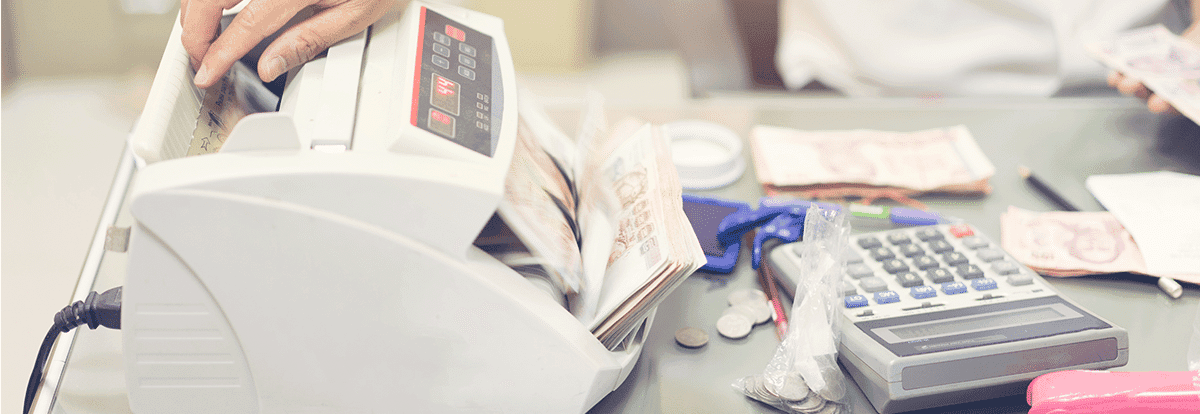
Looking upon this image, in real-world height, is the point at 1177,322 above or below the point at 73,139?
above

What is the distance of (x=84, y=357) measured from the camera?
1.86ft

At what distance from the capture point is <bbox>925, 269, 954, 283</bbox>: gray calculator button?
1.92 ft

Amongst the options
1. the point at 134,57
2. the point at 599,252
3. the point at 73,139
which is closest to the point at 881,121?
the point at 599,252

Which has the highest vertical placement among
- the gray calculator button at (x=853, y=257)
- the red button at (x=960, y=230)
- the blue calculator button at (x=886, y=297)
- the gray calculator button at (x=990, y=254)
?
the gray calculator button at (x=990, y=254)

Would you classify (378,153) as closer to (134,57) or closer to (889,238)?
(889,238)

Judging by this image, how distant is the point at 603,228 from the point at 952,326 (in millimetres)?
270

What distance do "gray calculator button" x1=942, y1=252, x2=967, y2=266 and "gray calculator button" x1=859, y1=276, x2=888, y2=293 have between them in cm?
7

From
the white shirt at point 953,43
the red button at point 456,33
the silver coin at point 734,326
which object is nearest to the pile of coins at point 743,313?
the silver coin at point 734,326

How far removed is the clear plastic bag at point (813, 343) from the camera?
0.51 m

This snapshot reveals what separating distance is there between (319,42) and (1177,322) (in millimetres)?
746

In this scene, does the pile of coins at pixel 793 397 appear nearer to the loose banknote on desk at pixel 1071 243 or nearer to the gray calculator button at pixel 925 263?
the gray calculator button at pixel 925 263

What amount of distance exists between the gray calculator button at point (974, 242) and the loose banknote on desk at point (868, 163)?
16cm

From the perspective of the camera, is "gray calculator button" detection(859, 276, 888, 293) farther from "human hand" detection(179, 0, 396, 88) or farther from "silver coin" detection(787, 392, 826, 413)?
"human hand" detection(179, 0, 396, 88)

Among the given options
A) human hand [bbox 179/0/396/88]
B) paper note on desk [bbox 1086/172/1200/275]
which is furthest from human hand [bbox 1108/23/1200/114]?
human hand [bbox 179/0/396/88]
